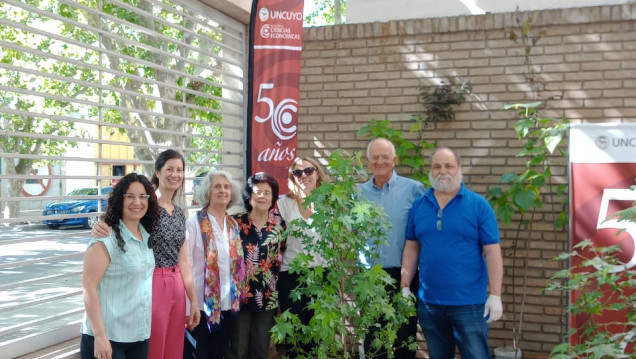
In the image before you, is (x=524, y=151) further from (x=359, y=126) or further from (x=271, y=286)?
(x=271, y=286)

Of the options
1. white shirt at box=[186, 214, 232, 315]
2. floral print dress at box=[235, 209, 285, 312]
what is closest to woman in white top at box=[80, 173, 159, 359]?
white shirt at box=[186, 214, 232, 315]

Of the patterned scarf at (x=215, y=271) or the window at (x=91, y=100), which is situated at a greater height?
the window at (x=91, y=100)

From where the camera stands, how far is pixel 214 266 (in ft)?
13.1

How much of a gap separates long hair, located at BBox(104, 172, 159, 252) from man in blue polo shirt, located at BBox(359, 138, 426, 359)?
1431 mm

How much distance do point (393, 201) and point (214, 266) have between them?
4.01 ft

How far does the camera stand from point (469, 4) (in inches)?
250

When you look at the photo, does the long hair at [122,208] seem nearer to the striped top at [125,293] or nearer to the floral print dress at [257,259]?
the striped top at [125,293]

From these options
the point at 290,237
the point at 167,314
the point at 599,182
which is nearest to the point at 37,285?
the point at 290,237

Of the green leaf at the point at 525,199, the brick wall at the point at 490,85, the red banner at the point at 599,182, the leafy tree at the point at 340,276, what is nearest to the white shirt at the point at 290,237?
the leafy tree at the point at 340,276

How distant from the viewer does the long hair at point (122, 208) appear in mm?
3262

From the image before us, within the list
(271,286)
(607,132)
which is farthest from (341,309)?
(607,132)

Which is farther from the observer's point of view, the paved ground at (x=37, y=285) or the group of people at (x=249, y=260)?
the paved ground at (x=37, y=285)

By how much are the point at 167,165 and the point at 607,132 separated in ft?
8.96

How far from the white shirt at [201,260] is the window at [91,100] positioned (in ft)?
1.24
